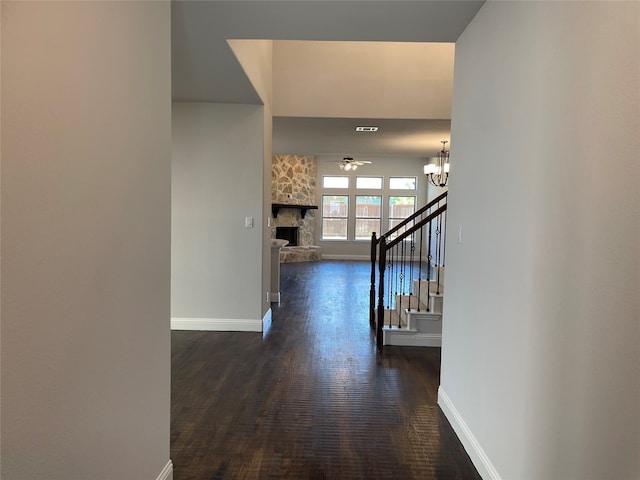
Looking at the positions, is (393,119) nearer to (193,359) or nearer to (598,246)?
(193,359)

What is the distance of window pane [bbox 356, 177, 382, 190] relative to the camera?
11.3 meters

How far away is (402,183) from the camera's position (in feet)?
37.1

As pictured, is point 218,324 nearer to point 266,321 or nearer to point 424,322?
point 266,321

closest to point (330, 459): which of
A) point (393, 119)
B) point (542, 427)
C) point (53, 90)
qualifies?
point (542, 427)

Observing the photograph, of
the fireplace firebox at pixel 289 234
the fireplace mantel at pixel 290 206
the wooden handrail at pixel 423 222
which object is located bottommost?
the fireplace firebox at pixel 289 234

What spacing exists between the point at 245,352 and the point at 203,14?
9.04 feet

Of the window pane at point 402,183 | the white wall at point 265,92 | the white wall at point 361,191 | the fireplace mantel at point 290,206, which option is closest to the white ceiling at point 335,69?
the white wall at point 265,92

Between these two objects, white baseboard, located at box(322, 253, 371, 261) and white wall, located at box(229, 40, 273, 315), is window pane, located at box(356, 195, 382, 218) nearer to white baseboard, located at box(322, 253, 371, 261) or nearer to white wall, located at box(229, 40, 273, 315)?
white baseboard, located at box(322, 253, 371, 261)

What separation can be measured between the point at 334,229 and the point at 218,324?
735 cm

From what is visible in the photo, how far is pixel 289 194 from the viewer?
10.9 m

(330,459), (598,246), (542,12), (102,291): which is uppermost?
(542,12)

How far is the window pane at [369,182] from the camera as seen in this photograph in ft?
37.2

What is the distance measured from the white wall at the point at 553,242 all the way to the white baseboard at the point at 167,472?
1.50m

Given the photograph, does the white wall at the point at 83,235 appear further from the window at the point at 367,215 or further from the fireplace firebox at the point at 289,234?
the window at the point at 367,215
